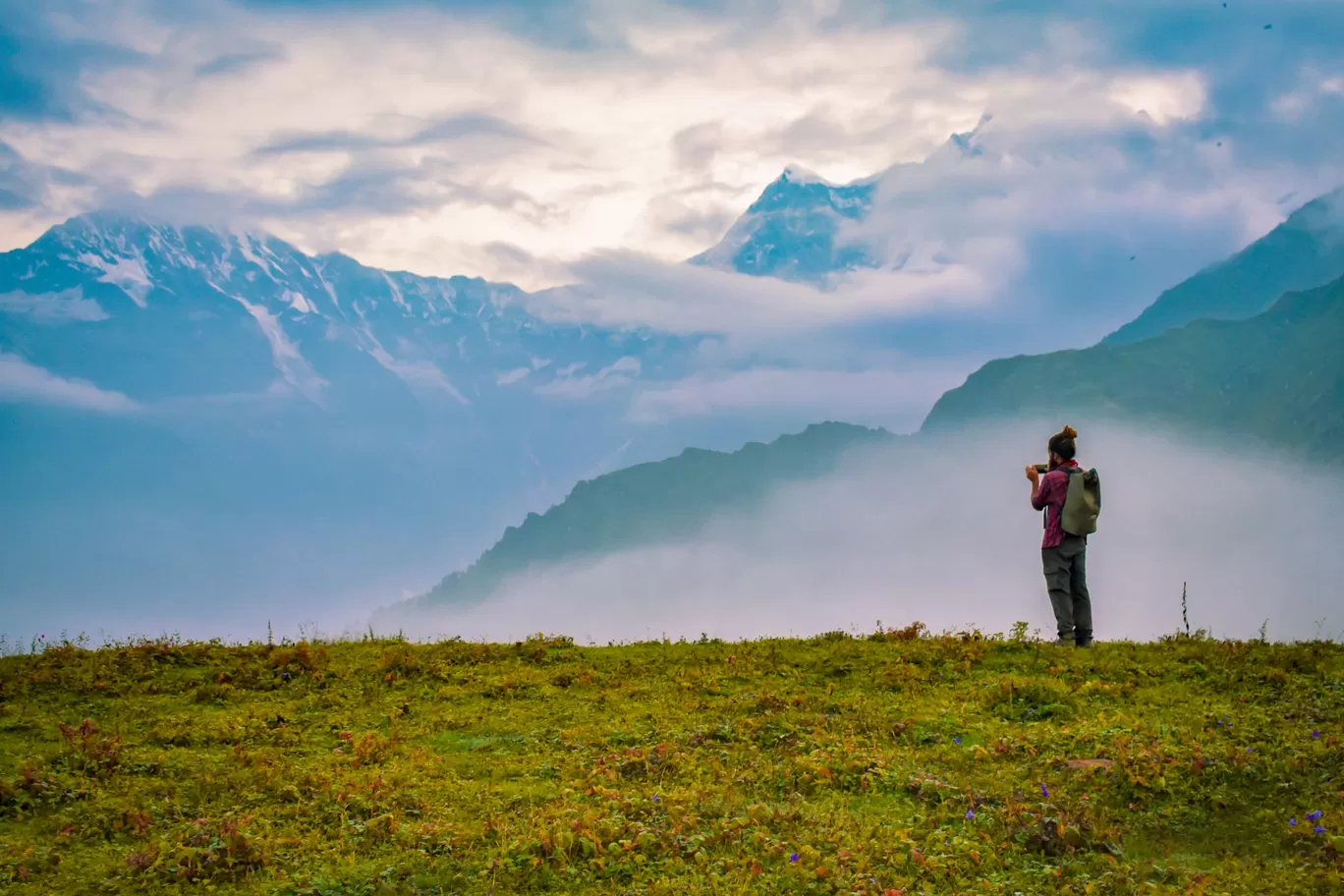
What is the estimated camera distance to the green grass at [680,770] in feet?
35.1

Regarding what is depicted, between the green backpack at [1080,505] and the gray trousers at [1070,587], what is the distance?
11.3 inches

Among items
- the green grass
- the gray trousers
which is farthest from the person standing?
the green grass

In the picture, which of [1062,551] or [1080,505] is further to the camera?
[1062,551]

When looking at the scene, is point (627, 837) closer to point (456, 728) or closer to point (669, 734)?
point (669, 734)

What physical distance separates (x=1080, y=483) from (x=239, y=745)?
1461 cm

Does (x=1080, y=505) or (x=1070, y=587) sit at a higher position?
(x=1080, y=505)

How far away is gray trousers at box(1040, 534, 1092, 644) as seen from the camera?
801 inches

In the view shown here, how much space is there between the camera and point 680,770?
13586 mm

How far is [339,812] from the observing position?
12188 millimetres

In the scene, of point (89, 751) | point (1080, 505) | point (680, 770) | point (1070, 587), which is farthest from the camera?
point (1070, 587)

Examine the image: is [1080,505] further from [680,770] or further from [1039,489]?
[680,770]

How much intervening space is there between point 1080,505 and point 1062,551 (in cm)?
94

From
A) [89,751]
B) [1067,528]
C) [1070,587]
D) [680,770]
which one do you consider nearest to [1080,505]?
[1067,528]

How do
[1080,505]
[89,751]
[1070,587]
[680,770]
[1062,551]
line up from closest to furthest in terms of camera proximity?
[680,770], [89,751], [1080,505], [1062,551], [1070,587]
